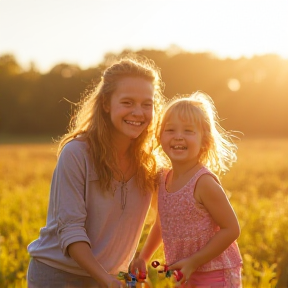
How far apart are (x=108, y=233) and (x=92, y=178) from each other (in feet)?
1.13

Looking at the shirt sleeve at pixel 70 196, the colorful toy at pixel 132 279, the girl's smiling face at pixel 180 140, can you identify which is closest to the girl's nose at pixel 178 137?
the girl's smiling face at pixel 180 140

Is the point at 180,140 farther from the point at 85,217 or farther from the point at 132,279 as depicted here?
the point at 132,279

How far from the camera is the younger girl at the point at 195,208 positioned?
2.96 m

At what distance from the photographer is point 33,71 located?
67062 millimetres

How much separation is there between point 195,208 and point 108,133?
2.38 feet

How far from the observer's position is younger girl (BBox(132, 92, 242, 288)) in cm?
296

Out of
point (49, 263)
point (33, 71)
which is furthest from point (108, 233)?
point (33, 71)

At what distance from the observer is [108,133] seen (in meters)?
3.43

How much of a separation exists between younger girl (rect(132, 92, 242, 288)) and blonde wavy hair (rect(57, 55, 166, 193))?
0.16 m

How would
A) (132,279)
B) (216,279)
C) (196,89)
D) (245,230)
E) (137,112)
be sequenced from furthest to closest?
1. (196,89)
2. (245,230)
3. (137,112)
4. (216,279)
5. (132,279)

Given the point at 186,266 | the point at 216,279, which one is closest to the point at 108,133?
the point at 186,266

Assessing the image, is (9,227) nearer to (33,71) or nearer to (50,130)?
(50,130)

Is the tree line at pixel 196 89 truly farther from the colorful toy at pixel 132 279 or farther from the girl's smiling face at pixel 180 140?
the colorful toy at pixel 132 279

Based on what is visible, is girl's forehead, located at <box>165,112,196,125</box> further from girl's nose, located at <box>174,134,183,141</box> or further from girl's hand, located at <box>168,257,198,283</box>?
girl's hand, located at <box>168,257,198,283</box>
